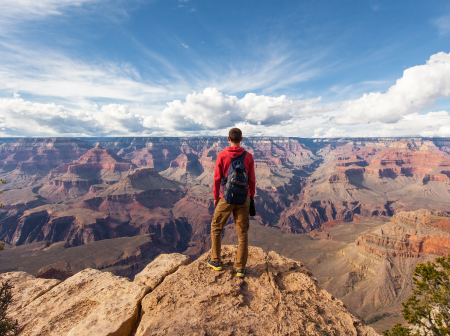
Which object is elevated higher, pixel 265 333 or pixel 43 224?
pixel 265 333

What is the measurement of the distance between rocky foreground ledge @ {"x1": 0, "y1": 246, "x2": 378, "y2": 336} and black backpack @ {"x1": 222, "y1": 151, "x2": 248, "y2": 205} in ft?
7.31

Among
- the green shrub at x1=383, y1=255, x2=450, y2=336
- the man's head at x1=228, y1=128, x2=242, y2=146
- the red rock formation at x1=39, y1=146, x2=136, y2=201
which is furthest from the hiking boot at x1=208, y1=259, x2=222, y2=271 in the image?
the red rock formation at x1=39, y1=146, x2=136, y2=201

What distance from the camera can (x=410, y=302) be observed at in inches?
289

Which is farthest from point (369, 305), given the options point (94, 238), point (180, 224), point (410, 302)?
point (94, 238)

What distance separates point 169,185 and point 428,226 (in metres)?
107

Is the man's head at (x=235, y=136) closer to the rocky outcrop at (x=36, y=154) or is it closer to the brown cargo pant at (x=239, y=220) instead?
the brown cargo pant at (x=239, y=220)

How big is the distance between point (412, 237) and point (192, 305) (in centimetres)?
5998

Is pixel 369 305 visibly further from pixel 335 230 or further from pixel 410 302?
Result: pixel 335 230

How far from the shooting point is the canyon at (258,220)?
40.6m

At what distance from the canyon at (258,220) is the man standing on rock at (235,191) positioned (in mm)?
27909

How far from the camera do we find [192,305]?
14.7 feet

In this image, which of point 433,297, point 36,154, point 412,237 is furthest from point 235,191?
point 36,154

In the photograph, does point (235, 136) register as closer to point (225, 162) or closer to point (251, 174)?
point (225, 162)

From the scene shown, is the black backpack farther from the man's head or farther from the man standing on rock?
the man's head
